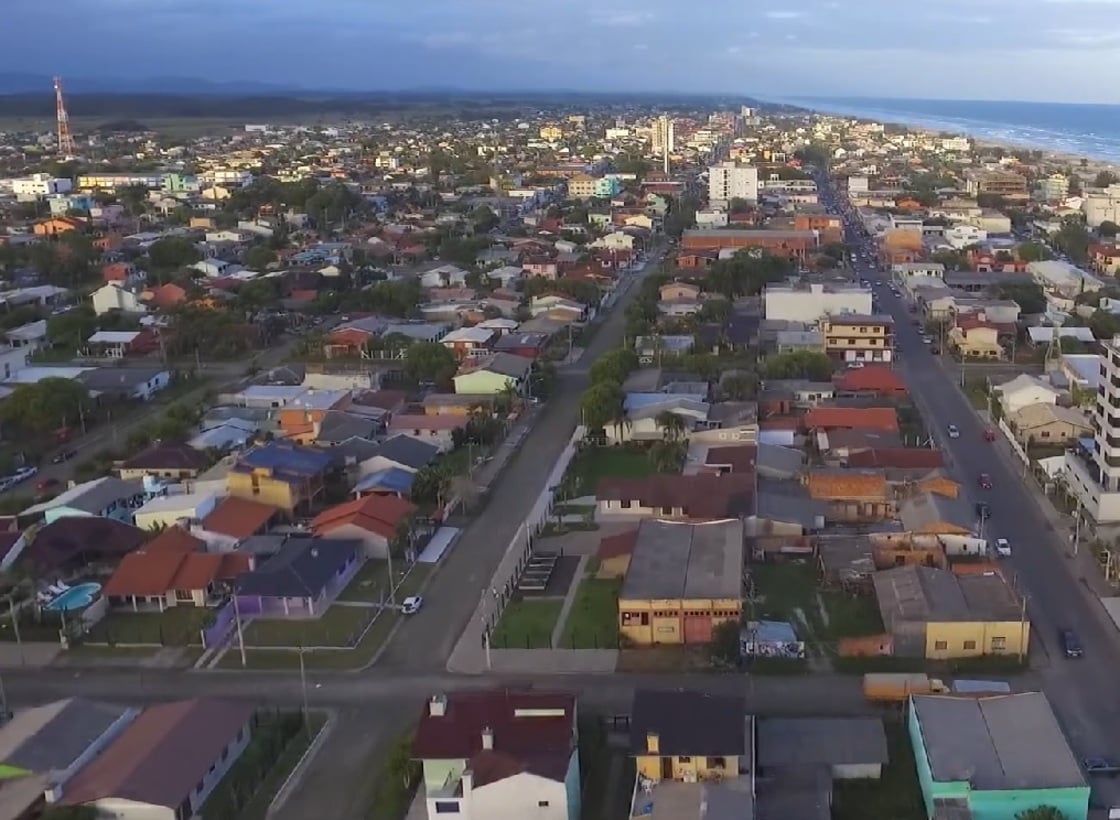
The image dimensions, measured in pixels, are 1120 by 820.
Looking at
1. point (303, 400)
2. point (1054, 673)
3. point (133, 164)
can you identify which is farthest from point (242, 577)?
point (133, 164)

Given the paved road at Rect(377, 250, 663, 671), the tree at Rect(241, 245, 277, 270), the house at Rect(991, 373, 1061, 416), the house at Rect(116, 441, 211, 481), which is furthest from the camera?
the tree at Rect(241, 245, 277, 270)

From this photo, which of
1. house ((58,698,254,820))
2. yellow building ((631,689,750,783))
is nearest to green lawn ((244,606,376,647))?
house ((58,698,254,820))

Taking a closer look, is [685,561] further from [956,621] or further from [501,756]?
[501,756]

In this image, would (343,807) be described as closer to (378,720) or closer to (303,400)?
(378,720)

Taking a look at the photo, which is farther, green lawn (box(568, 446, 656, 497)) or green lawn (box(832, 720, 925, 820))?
green lawn (box(568, 446, 656, 497))

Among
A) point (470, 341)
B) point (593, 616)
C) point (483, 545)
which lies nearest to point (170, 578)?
point (483, 545)

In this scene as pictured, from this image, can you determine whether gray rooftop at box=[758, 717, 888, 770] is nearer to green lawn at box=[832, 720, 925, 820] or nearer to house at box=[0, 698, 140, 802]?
green lawn at box=[832, 720, 925, 820]
